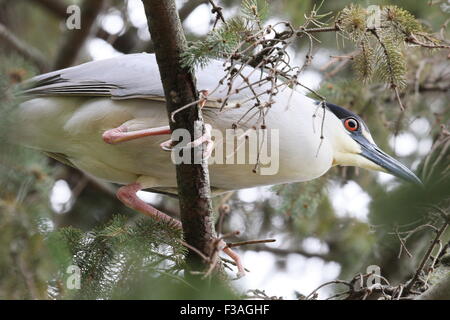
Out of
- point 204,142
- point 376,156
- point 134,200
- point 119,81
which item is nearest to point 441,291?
point 204,142

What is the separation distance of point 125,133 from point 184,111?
674 mm

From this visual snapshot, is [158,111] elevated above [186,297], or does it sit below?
above

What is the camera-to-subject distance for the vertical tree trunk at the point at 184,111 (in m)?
2.44

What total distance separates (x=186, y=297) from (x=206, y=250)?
85 centimetres

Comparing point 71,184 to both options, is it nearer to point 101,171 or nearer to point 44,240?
point 101,171

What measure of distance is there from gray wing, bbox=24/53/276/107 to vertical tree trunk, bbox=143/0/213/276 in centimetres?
59

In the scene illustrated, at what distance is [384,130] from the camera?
4.61 m

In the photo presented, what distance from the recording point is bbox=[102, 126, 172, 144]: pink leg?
2990mm

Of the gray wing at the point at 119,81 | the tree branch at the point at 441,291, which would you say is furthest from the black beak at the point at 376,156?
the tree branch at the point at 441,291

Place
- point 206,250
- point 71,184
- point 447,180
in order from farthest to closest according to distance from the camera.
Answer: point 71,184 → point 206,250 → point 447,180

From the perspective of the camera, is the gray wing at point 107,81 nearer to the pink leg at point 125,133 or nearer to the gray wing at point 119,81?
the gray wing at point 119,81

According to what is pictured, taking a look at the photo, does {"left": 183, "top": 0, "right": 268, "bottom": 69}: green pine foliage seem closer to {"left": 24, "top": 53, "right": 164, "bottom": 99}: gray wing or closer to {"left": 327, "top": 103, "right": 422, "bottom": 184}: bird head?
{"left": 24, "top": 53, "right": 164, "bottom": 99}: gray wing
